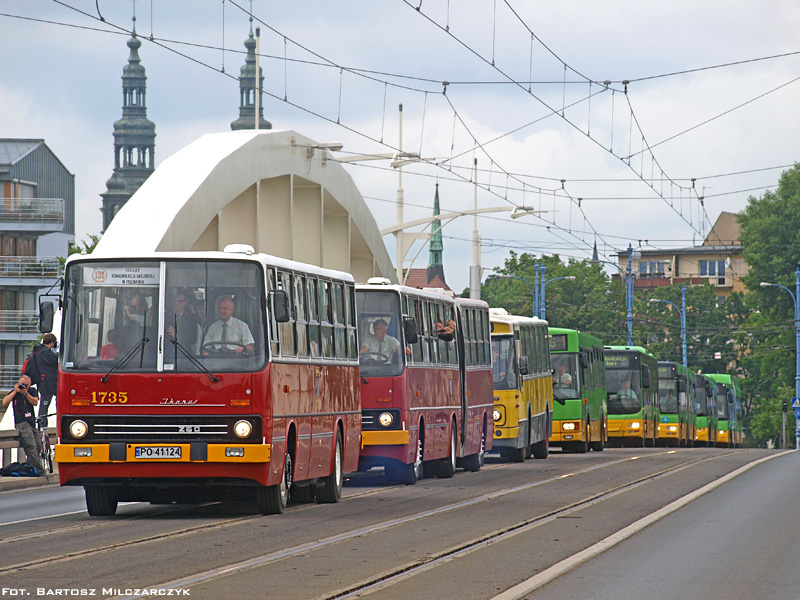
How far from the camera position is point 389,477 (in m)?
23.8

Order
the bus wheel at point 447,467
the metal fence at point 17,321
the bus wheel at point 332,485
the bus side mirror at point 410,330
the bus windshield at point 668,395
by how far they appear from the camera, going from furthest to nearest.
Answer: the metal fence at point 17,321 → the bus windshield at point 668,395 → the bus wheel at point 447,467 → the bus side mirror at point 410,330 → the bus wheel at point 332,485

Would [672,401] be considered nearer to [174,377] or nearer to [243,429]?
[243,429]

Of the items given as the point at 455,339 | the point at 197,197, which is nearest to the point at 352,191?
the point at 197,197

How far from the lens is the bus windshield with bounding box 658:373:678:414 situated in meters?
57.3

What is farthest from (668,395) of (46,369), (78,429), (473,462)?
(78,429)

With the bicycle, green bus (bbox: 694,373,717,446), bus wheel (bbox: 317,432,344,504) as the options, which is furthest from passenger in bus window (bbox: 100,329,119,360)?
green bus (bbox: 694,373,717,446)

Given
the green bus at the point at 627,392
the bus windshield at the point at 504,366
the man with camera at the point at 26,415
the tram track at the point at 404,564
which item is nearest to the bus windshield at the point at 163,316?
the tram track at the point at 404,564

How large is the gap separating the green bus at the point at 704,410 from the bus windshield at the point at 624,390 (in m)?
16.0

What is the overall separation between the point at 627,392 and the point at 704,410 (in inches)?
737

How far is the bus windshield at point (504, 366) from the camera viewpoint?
31.4 meters

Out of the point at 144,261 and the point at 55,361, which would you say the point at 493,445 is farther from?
the point at 144,261

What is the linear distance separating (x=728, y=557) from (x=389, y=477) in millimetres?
11764

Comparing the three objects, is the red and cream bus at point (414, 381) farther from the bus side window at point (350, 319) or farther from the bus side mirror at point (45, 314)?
the bus side mirror at point (45, 314)

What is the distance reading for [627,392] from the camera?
50.1m
